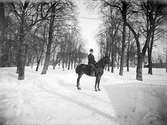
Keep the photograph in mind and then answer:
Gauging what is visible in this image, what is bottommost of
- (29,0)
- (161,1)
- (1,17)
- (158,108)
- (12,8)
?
(158,108)

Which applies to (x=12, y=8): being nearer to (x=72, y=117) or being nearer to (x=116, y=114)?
(x=72, y=117)

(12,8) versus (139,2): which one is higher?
(139,2)

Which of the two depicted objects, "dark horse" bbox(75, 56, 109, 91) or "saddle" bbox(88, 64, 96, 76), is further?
"saddle" bbox(88, 64, 96, 76)

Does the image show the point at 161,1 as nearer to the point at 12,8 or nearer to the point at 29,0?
the point at 29,0

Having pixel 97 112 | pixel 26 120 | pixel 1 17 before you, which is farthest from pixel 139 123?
pixel 1 17

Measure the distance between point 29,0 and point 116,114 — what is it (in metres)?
9.60

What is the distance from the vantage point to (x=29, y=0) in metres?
8.34

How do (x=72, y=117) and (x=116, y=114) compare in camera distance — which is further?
(x=116, y=114)

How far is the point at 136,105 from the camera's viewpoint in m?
4.04

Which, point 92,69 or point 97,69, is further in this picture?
point 92,69

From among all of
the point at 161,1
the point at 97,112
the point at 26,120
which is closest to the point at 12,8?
the point at 26,120

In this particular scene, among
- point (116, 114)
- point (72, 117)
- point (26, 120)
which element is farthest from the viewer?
point (116, 114)

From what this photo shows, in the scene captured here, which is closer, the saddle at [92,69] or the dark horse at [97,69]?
the dark horse at [97,69]

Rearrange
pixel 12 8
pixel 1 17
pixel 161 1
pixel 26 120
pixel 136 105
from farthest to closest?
pixel 161 1 → pixel 12 8 → pixel 1 17 → pixel 136 105 → pixel 26 120
